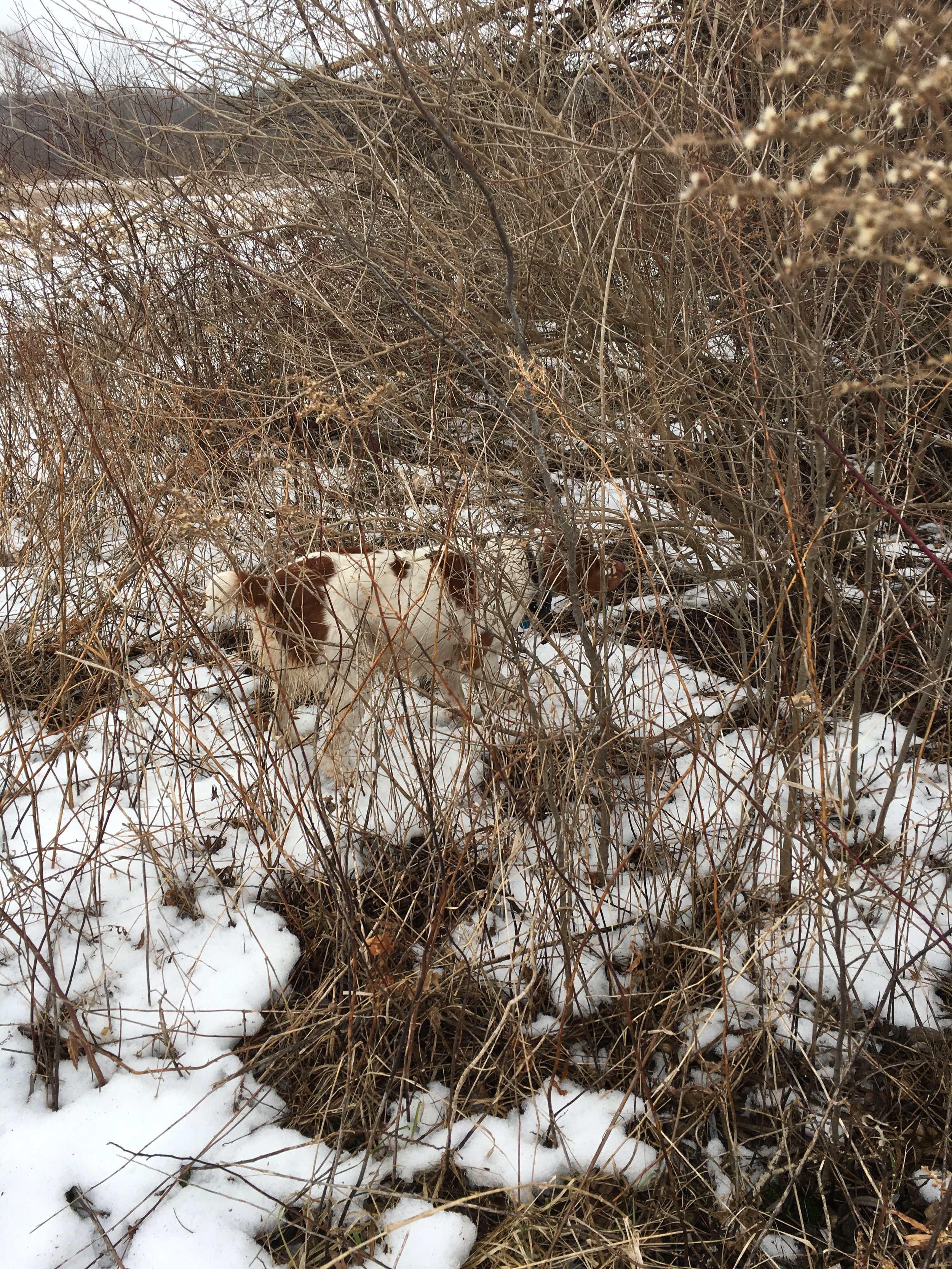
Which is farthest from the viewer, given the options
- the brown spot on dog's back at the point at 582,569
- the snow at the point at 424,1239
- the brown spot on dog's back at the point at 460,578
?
the brown spot on dog's back at the point at 582,569

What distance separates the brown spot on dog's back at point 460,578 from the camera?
5.94 ft

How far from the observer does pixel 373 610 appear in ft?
9.09

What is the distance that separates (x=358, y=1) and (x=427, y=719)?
2.38 m

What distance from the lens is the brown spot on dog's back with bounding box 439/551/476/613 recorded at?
5.94ft

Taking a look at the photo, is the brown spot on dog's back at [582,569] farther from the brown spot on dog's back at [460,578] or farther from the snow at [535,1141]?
the snow at [535,1141]

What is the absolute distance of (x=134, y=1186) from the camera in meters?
1.52

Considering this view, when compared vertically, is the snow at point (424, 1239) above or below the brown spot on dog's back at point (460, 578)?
below

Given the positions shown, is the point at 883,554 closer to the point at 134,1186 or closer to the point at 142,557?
the point at 142,557

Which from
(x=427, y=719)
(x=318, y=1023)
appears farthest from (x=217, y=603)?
(x=318, y=1023)

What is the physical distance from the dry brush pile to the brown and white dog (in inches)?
4.3

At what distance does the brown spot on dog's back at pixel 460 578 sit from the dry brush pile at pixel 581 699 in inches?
4.1

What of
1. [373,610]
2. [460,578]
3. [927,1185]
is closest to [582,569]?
[460,578]

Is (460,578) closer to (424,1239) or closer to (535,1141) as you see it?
(535,1141)

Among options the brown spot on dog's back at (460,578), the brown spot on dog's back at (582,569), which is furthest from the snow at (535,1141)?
the brown spot on dog's back at (582,569)
